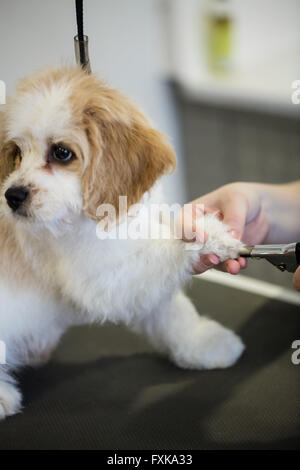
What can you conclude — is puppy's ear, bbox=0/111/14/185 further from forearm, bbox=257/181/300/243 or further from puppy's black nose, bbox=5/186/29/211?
forearm, bbox=257/181/300/243

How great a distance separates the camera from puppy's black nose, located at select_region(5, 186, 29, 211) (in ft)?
2.69

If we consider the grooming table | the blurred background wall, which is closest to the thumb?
the grooming table

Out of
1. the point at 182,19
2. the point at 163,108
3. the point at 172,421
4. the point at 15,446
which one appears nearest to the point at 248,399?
the point at 172,421

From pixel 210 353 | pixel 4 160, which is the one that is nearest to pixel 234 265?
pixel 210 353

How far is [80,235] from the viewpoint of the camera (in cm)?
92

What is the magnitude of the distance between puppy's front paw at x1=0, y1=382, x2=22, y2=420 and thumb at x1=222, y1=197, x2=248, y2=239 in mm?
504

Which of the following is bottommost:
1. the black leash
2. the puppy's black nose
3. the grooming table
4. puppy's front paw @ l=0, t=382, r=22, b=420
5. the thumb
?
the grooming table

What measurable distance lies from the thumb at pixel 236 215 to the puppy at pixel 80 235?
4cm

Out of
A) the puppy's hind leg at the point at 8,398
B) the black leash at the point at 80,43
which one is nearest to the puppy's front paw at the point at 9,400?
the puppy's hind leg at the point at 8,398

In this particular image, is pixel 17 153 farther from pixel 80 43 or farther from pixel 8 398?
pixel 8 398

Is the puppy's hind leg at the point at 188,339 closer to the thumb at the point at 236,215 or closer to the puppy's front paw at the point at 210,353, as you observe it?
the puppy's front paw at the point at 210,353

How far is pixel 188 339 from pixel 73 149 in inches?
18.3

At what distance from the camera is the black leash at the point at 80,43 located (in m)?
0.77

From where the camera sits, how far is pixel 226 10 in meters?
2.20
